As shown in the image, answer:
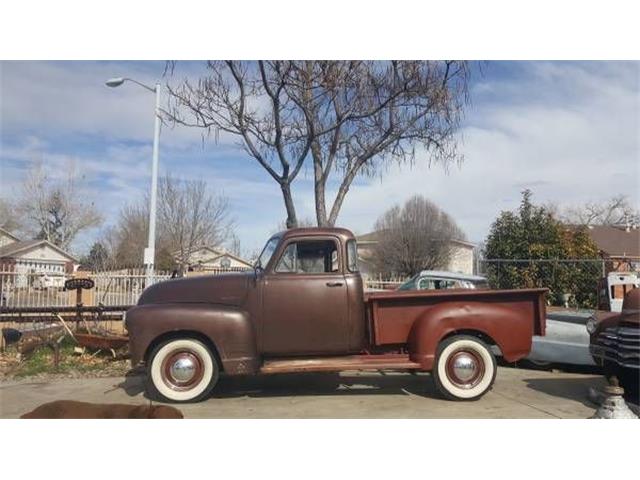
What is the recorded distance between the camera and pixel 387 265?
3419 centimetres

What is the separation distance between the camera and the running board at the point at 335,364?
20.5ft

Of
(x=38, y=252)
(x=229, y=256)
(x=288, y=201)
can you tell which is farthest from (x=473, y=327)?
(x=38, y=252)

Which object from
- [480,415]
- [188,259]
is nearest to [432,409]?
[480,415]

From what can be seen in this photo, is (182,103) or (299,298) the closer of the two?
(299,298)

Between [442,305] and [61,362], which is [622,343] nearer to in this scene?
[442,305]

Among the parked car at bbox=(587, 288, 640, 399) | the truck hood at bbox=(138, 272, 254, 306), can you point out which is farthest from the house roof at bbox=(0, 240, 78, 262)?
the parked car at bbox=(587, 288, 640, 399)

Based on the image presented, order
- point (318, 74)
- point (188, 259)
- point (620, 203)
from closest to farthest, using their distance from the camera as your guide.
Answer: point (318, 74), point (188, 259), point (620, 203)

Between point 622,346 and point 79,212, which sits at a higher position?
point 79,212

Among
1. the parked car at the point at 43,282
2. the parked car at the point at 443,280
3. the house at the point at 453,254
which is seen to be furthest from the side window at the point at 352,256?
the house at the point at 453,254

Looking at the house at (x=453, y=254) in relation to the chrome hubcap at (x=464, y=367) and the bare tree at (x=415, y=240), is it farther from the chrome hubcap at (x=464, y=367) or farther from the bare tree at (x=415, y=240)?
the chrome hubcap at (x=464, y=367)

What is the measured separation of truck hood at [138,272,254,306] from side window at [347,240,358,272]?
1.17 metres

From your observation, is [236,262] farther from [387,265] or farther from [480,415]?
[480,415]

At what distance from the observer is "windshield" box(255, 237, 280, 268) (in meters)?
6.65

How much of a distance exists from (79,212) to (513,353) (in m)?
44.4
